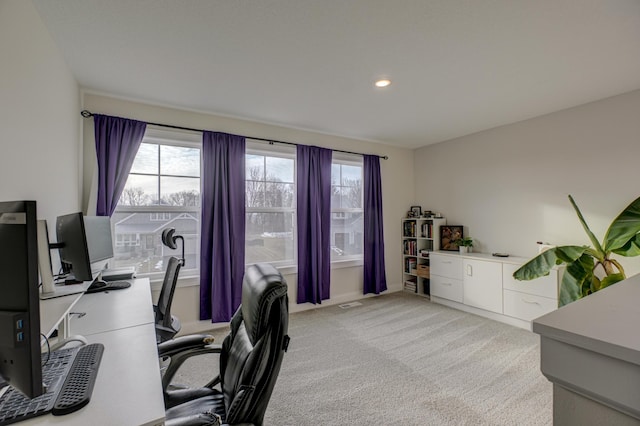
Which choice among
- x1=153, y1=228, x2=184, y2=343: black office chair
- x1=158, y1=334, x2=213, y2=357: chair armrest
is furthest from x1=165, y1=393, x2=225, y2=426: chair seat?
x1=153, y1=228, x2=184, y2=343: black office chair

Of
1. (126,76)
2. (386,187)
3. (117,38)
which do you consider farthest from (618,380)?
(386,187)

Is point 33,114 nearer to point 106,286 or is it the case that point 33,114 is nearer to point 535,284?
point 106,286

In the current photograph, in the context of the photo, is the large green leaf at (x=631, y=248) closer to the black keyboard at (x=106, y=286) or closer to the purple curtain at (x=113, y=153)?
the black keyboard at (x=106, y=286)

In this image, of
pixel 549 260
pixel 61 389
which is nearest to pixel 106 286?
pixel 61 389

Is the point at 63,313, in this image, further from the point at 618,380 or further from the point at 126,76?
the point at 126,76

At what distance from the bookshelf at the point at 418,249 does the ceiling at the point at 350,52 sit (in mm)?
1898

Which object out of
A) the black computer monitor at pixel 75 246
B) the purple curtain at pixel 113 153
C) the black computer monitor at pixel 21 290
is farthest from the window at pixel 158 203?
the black computer monitor at pixel 21 290

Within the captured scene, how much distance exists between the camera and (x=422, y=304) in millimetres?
4133

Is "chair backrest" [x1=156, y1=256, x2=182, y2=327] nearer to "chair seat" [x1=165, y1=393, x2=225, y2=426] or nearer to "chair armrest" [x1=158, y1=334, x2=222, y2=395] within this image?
"chair armrest" [x1=158, y1=334, x2=222, y2=395]

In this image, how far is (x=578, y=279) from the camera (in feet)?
7.98

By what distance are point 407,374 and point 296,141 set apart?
9.72 feet

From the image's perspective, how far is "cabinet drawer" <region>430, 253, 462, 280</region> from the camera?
3.91 metres

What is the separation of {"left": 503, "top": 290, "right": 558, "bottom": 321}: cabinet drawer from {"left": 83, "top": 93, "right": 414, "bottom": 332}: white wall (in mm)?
1764

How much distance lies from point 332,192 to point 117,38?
2.95m
